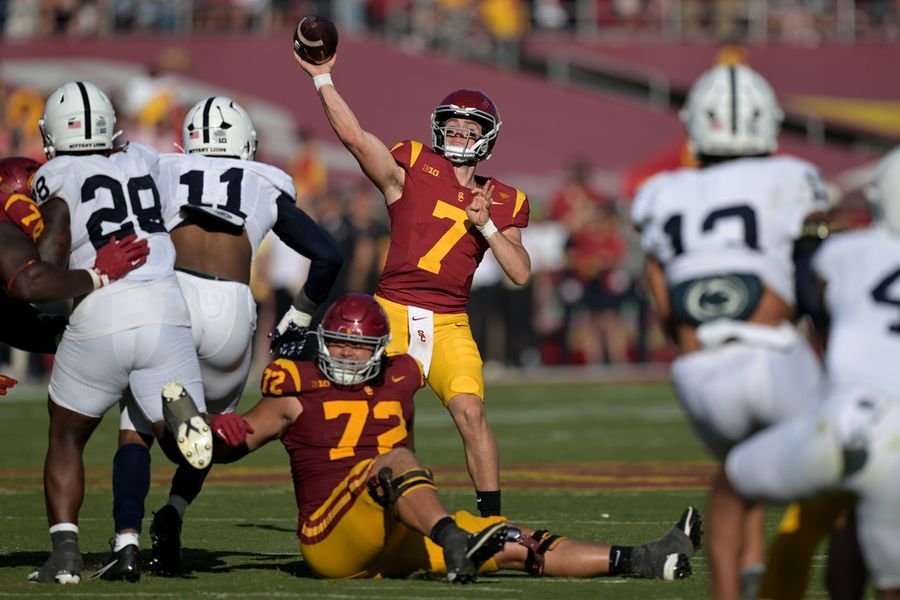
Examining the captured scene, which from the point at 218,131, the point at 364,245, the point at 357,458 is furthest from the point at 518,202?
the point at 364,245

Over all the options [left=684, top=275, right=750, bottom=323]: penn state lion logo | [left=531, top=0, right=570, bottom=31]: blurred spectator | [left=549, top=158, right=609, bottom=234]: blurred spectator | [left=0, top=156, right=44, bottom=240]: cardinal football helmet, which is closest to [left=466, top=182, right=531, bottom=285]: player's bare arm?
[left=0, top=156, right=44, bottom=240]: cardinal football helmet

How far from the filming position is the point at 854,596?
4.81 m

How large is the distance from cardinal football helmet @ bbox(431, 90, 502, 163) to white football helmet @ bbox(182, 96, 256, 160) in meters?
1.00

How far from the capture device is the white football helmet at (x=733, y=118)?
5.26 metres

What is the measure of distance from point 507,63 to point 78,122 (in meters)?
15.9

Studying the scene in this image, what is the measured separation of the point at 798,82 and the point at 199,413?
57.2 ft

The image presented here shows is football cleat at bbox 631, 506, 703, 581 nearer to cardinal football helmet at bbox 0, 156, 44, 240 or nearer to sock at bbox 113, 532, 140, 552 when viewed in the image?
sock at bbox 113, 532, 140, 552

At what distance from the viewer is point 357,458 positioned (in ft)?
21.0

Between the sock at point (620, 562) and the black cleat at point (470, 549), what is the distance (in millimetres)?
620

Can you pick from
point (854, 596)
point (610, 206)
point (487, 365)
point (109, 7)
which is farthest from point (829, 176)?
point (854, 596)

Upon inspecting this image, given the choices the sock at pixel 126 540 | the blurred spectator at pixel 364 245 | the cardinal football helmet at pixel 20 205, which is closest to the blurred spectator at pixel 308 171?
the blurred spectator at pixel 364 245

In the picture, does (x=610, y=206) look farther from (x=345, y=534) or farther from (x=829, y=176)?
(x=345, y=534)

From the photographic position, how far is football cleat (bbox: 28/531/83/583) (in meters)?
6.29

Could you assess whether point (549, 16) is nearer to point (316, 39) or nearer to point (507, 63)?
point (507, 63)
